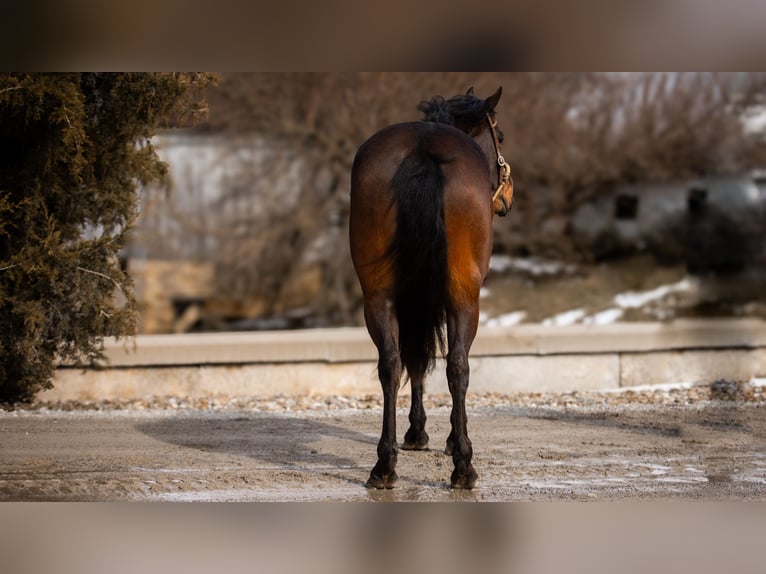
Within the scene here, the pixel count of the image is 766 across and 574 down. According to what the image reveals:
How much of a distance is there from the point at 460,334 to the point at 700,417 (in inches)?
146

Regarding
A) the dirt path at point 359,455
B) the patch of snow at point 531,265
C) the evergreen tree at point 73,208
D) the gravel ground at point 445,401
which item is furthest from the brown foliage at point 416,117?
the dirt path at point 359,455

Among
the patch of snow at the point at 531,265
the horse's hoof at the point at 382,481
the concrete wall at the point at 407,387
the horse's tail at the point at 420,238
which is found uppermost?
the patch of snow at the point at 531,265

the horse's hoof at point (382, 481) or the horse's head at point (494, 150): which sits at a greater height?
the horse's head at point (494, 150)

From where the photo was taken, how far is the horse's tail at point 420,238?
620 cm

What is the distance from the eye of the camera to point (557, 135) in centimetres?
1670

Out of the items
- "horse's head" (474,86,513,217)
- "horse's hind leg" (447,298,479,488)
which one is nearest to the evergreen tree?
"horse's head" (474,86,513,217)

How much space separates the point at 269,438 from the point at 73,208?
96.1 inches

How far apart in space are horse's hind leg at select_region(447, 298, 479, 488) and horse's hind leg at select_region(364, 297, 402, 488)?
0.30m

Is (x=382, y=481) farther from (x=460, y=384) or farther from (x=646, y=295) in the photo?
(x=646, y=295)

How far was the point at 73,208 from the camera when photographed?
915 centimetres

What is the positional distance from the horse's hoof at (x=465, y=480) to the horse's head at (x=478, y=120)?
1.89 m

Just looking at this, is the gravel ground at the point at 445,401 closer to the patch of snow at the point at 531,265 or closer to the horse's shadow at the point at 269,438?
the horse's shadow at the point at 269,438

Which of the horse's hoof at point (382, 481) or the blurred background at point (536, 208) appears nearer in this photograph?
the horse's hoof at point (382, 481)

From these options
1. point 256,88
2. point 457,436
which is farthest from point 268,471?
point 256,88
